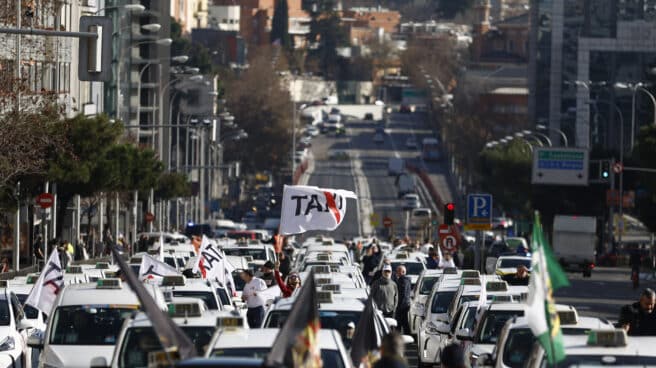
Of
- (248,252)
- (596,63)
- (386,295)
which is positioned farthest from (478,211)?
(596,63)

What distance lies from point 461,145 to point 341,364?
129m

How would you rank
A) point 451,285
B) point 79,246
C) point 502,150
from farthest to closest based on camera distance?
point 502,150 < point 79,246 < point 451,285

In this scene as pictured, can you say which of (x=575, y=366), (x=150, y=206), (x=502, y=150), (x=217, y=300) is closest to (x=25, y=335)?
(x=217, y=300)

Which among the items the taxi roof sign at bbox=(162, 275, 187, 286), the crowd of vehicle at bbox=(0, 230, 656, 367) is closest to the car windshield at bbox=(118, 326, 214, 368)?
the crowd of vehicle at bbox=(0, 230, 656, 367)

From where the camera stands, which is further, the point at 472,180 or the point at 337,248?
the point at 472,180

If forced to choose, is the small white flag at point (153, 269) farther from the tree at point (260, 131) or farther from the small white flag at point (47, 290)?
the tree at point (260, 131)

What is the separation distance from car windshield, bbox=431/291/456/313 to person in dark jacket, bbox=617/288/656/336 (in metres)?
8.89

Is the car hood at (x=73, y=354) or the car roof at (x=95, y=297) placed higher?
the car roof at (x=95, y=297)

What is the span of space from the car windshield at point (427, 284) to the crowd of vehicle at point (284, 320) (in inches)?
76.4

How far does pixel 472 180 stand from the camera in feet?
451

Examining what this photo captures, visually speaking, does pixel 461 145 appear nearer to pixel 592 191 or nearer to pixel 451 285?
pixel 592 191

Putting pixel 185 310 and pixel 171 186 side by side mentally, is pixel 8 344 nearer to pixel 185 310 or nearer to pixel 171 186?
pixel 185 310

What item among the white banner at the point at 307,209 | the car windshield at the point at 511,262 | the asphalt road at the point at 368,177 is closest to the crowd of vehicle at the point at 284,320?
the white banner at the point at 307,209

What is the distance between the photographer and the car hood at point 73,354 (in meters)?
18.7
